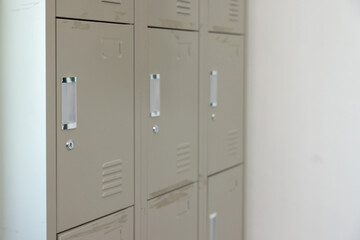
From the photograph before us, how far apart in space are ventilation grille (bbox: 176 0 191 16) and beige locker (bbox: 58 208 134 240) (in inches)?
39.8

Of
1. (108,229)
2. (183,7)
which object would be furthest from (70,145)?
(183,7)

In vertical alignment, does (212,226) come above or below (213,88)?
below

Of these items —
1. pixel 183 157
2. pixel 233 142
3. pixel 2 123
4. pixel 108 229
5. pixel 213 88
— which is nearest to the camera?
pixel 2 123

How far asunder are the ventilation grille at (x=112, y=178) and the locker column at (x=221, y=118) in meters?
0.72

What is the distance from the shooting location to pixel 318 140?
3.18 metres

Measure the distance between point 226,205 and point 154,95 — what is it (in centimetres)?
101

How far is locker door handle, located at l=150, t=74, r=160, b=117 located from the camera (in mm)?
2566

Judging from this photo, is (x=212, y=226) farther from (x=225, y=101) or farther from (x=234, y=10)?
(x=234, y=10)

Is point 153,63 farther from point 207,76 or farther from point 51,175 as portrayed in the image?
point 51,175

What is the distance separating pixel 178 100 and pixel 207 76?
Answer: 12.4 inches

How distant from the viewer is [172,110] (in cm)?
274

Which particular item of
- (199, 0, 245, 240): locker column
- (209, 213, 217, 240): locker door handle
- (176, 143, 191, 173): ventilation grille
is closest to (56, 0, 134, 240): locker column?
(176, 143, 191, 173): ventilation grille

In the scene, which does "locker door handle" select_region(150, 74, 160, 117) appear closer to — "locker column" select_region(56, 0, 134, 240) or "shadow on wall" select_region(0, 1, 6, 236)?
"locker column" select_region(56, 0, 134, 240)

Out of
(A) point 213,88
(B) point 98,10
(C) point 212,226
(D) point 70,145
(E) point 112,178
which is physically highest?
(B) point 98,10
